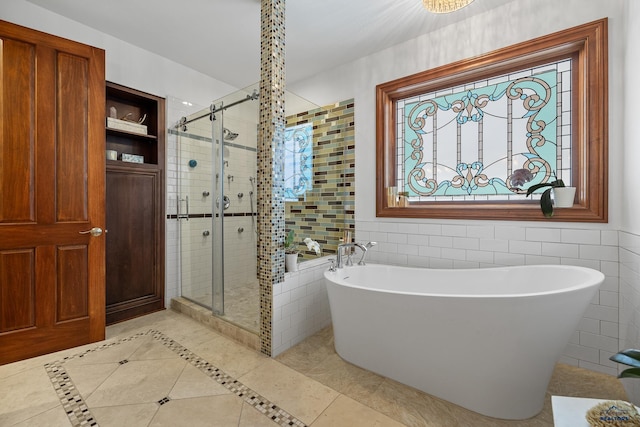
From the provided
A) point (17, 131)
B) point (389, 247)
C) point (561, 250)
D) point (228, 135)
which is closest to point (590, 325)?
point (561, 250)

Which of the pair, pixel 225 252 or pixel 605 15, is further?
pixel 225 252

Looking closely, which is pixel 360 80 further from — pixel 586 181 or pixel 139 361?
pixel 139 361

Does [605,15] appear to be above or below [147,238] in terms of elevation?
above

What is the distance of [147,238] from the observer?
9.89 feet

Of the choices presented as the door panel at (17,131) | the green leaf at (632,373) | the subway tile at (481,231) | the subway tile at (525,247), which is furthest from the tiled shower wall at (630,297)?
the door panel at (17,131)

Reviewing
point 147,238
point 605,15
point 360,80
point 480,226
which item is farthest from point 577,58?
point 147,238

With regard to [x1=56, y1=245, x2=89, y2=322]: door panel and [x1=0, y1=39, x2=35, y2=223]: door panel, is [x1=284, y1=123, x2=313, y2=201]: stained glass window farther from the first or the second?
[x1=0, y1=39, x2=35, y2=223]: door panel

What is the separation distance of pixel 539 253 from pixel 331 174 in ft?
6.25

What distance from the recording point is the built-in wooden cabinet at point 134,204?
2.77 metres

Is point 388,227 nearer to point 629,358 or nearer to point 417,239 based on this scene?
point 417,239

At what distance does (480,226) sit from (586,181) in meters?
0.72

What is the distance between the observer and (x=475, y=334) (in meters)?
1.52

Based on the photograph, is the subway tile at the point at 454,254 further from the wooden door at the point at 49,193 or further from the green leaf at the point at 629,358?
the wooden door at the point at 49,193

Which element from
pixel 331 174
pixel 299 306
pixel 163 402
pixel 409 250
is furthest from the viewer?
pixel 331 174
